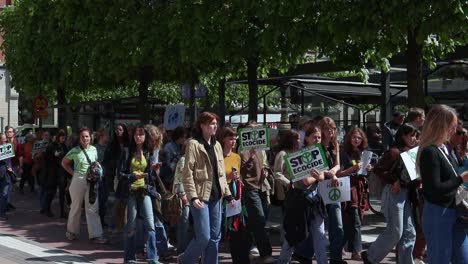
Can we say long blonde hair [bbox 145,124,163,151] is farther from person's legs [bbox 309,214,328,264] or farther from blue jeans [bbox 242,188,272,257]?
person's legs [bbox 309,214,328,264]

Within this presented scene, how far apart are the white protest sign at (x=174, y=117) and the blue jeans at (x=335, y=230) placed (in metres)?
9.52

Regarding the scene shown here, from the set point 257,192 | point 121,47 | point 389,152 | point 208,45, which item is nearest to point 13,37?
point 121,47

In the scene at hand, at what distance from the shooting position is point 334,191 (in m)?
8.59

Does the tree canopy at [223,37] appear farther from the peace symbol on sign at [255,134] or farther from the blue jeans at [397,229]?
the blue jeans at [397,229]

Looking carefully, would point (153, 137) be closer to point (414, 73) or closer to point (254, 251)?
point (254, 251)

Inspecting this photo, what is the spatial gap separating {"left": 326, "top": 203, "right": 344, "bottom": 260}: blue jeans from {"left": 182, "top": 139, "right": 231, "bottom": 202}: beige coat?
1755 millimetres

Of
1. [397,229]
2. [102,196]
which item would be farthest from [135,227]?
[102,196]

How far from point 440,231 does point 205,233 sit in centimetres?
273

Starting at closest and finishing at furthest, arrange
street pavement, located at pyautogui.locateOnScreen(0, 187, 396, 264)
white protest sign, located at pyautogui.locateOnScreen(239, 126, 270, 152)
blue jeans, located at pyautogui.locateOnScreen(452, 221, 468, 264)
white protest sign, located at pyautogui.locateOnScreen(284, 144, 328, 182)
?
1. blue jeans, located at pyautogui.locateOnScreen(452, 221, 468, 264)
2. white protest sign, located at pyautogui.locateOnScreen(284, 144, 328, 182)
3. white protest sign, located at pyautogui.locateOnScreen(239, 126, 270, 152)
4. street pavement, located at pyautogui.locateOnScreen(0, 187, 396, 264)

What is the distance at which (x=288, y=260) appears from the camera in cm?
862

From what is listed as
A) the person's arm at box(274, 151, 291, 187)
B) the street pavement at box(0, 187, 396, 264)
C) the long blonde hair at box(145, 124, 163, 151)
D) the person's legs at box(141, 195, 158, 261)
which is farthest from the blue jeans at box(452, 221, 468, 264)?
the long blonde hair at box(145, 124, 163, 151)

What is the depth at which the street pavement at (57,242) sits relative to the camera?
32.6ft

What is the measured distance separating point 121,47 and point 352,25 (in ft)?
20.8

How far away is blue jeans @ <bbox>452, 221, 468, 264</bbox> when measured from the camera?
18.7ft
